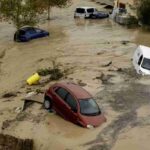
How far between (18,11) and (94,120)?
26633mm

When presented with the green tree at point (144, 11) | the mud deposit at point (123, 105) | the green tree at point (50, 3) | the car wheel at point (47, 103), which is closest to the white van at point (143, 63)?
A: the mud deposit at point (123, 105)

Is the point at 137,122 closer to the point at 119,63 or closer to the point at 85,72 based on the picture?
the point at 85,72

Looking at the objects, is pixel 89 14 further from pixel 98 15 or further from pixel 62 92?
→ pixel 62 92

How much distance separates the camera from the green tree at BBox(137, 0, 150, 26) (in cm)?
4641

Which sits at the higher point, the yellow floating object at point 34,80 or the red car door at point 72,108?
the red car door at point 72,108

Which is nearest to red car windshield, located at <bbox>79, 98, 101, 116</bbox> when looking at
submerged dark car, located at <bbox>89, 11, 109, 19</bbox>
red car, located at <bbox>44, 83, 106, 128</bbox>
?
red car, located at <bbox>44, 83, 106, 128</bbox>

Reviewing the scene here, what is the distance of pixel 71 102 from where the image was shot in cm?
2161

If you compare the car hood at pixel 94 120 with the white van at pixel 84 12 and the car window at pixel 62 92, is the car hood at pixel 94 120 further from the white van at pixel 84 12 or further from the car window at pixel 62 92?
the white van at pixel 84 12

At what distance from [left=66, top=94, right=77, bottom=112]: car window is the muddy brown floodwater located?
78 centimetres

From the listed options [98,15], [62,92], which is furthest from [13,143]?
[98,15]

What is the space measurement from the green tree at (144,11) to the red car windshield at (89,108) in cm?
2614

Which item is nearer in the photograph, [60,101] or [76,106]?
[76,106]

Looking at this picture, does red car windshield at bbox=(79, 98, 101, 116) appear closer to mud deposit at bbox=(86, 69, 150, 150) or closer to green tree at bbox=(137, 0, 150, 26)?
mud deposit at bbox=(86, 69, 150, 150)

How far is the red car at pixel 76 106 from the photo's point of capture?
21.1m
